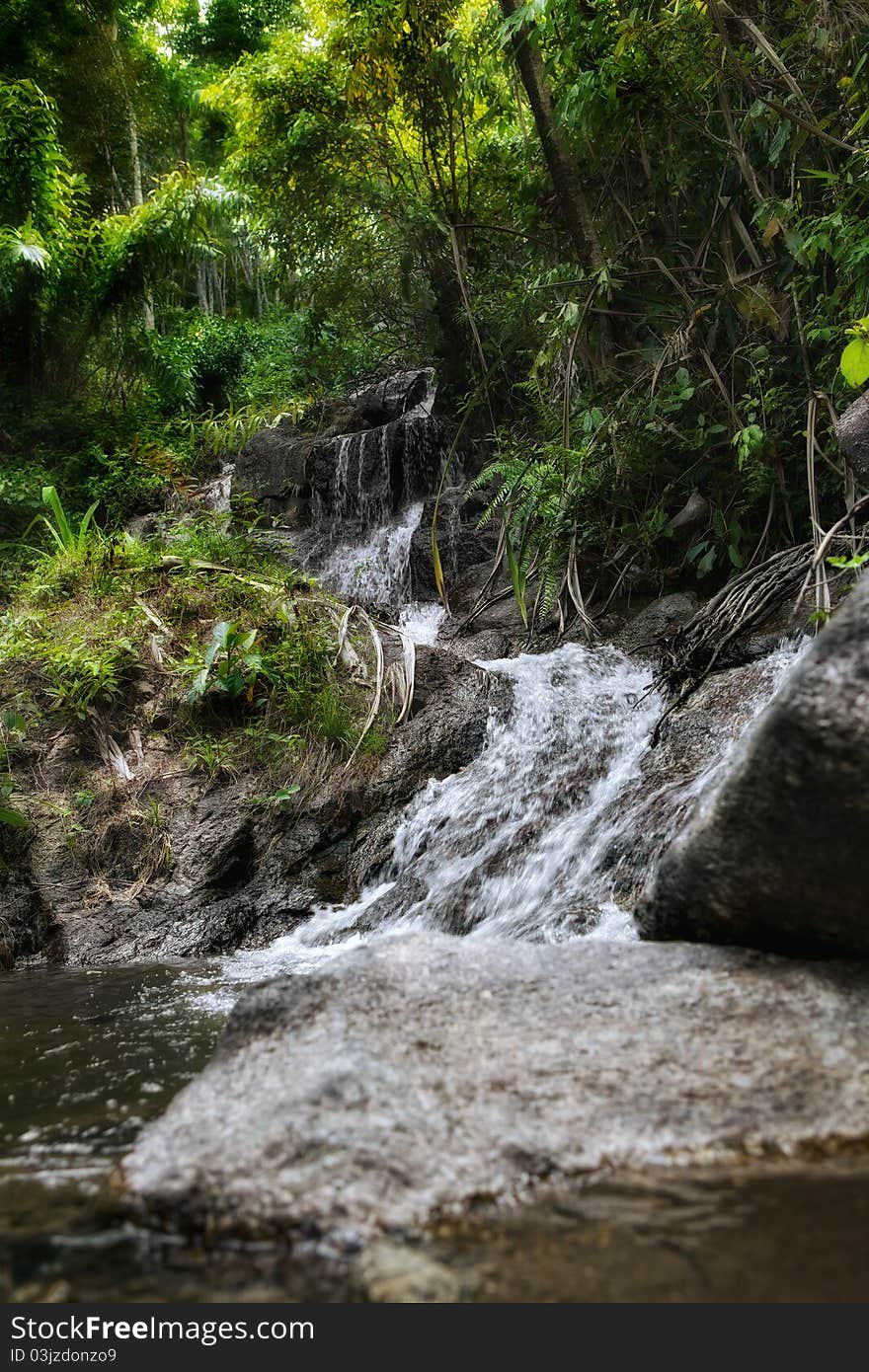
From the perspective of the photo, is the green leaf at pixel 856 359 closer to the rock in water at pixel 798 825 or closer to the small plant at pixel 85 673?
the rock in water at pixel 798 825

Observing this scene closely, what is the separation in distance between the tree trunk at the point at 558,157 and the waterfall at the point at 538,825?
9.02 feet

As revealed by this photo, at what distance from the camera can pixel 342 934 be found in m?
3.86

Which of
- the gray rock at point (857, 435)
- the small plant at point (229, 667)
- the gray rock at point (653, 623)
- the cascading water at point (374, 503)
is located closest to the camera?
the gray rock at point (857, 435)

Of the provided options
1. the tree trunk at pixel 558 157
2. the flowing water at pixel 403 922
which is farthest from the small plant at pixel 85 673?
the tree trunk at pixel 558 157

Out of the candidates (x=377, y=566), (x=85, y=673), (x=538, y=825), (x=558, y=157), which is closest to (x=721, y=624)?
(x=538, y=825)

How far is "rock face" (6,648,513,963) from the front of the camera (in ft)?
13.4

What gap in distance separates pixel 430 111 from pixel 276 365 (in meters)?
4.87

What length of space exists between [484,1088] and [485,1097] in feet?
0.08

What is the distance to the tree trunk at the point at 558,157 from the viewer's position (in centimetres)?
534

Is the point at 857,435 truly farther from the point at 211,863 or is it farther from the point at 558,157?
the point at 211,863

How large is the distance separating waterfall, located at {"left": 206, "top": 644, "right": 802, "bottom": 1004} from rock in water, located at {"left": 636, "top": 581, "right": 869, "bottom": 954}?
848 mm

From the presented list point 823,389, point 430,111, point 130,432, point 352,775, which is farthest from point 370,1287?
point 130,432

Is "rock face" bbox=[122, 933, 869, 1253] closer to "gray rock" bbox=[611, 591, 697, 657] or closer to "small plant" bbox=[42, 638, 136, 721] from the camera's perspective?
"gray rock" bbox=[611, 591, 697, 657]

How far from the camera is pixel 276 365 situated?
1129 centimetres
